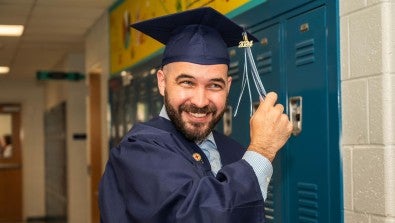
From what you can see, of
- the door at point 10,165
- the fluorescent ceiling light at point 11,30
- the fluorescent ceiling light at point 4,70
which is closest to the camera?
the fluorescent ceiling light at point 11,30

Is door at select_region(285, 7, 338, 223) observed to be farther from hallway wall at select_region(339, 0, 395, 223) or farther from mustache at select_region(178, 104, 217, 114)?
mustache at select_region(178, 104, 217, 114)

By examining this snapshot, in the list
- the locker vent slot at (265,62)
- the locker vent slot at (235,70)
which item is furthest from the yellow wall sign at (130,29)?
the locker vent slot at (265,62)

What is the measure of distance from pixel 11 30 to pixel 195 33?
15.1 ft

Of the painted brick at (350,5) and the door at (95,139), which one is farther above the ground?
the painted brick at (350,5)

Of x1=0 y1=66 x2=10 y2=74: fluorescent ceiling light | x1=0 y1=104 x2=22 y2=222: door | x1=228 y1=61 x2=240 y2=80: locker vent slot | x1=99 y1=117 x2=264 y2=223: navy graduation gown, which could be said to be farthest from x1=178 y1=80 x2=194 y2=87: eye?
x1=0 y1=104 x2=22 y2=222: door

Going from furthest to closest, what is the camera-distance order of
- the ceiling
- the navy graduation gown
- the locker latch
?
the ceiling → the locker latch → the navy graduation gown

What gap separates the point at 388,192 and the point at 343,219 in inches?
10.0

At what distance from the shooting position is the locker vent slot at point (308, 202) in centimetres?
198

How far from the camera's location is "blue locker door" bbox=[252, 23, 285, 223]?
7.25 ft

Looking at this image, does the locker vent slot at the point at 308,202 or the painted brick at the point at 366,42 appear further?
the locker vent slot at the point at 308,202

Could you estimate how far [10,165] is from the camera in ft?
32.9

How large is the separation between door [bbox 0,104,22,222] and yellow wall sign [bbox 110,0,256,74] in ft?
18.9

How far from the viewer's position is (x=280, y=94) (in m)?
2.20

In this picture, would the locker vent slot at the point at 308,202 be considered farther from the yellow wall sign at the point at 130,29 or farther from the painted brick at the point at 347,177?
the yellow wall sign at the point at 130,29
